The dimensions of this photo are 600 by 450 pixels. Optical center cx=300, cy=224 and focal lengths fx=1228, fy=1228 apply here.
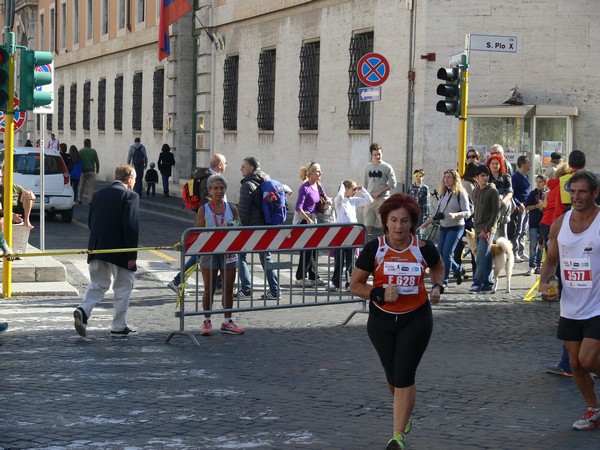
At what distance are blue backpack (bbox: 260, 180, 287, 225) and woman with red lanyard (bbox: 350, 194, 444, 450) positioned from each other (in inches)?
273

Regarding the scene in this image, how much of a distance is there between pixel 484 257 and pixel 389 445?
8396 mm

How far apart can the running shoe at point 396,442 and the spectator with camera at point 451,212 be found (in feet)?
27.4

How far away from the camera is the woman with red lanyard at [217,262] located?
11538 millimetres

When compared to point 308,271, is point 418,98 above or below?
above

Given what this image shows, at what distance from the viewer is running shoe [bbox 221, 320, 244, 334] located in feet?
37.6

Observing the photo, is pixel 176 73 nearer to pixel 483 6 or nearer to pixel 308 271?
pixel 483 6

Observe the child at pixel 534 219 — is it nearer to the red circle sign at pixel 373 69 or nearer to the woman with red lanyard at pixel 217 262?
the red circle sign at pixel 373 69

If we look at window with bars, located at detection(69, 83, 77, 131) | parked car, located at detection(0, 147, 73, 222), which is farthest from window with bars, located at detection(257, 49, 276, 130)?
window with bars, located at detection(69, 83, 77, 131)

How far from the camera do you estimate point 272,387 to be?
29.1ft

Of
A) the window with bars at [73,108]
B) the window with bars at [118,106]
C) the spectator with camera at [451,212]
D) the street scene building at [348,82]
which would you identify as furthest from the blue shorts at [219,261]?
the window with bars at [73,108]

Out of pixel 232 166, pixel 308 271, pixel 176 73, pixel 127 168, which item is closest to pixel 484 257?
pixel 308 271

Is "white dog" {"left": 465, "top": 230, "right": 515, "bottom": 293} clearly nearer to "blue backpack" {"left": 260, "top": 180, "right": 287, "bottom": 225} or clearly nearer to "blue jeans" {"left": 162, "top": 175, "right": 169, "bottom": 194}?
"blue backpack" {"left": 260, "top": 180, "right": 287, "bottom": 225}

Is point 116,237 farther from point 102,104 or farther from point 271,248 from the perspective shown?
point 102,104

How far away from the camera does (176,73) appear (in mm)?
35625
